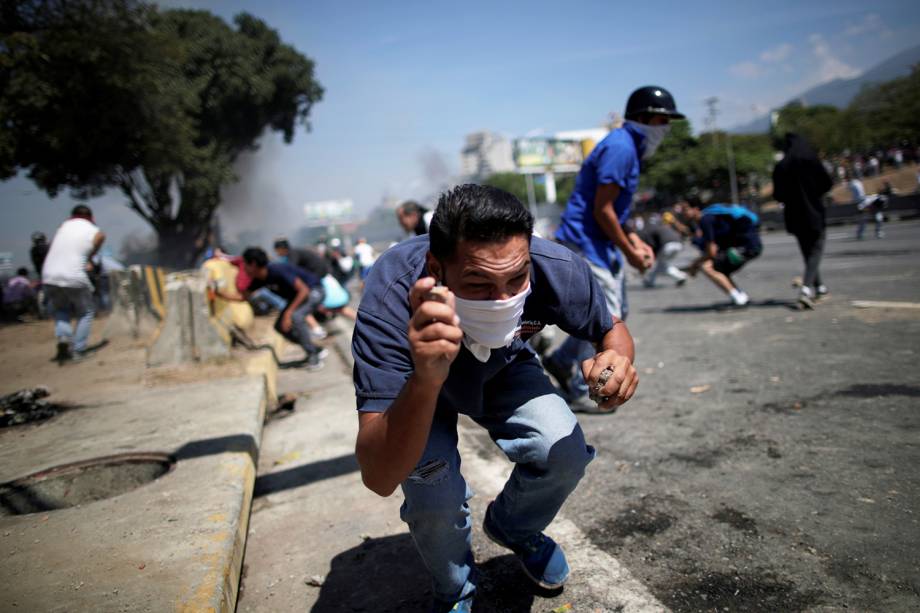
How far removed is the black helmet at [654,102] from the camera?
13.1 ft

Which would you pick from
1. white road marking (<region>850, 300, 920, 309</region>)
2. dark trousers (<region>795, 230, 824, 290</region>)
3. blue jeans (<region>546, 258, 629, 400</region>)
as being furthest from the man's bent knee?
dark trousers (<region>795, 230, 824, 290</region>)

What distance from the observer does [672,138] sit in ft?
211

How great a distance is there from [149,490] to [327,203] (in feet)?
446

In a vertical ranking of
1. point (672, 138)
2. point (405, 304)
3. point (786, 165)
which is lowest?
point (405, 304)

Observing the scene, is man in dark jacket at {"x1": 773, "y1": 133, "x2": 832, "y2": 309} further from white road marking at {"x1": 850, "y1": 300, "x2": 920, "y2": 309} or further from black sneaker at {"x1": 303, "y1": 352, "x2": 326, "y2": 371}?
black sneaker at {"x1": 303, "y1": 352, "x2": 326, "y2": 371}

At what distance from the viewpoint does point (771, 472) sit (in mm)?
2699

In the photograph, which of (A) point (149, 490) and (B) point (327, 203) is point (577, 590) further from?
(B) point (327, 203)

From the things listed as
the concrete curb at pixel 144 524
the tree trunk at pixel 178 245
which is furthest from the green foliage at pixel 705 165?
the concrete curb at pixel 144 524

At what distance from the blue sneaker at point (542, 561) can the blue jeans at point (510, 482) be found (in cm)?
4

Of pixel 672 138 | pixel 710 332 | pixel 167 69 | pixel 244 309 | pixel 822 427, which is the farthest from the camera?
pixel 672 138

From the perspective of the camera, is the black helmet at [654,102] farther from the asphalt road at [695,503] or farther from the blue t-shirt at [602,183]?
the asphalt road at [695,503]

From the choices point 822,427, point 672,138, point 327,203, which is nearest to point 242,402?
point 822,427

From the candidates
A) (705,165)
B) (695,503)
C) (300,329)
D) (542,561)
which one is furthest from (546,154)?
(542,561)

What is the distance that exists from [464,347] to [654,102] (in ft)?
9.65
